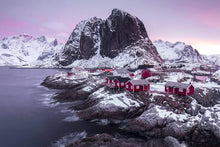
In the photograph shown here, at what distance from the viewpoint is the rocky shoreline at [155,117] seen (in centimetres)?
2497

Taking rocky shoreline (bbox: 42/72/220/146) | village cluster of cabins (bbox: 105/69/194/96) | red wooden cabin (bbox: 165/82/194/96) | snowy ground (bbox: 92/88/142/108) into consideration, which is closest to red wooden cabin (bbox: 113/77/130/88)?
village cluster of cabins (bbox: 105/69/194/96)

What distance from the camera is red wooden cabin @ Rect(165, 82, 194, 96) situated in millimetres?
37891

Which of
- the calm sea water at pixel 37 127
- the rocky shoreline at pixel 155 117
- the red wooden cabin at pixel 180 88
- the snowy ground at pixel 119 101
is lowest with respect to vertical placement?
the calm sea water at pixel 37 127

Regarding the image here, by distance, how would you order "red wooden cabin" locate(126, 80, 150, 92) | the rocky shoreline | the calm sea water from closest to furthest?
1. the rocky shoreline
2. the calm sea water
3. "red wooden cabin" locate(126, 80, 150, 92)

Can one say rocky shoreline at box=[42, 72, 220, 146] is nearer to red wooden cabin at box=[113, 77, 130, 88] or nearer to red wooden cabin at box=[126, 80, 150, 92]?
red wooden cabin at box=[126, 80, 150, 92]

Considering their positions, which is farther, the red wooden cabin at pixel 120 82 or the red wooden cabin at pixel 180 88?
the red wooden cabin at pixel 120 82

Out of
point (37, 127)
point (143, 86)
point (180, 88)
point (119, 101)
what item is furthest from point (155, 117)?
point (37, 127)

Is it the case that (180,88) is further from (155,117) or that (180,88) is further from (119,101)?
(119,101)

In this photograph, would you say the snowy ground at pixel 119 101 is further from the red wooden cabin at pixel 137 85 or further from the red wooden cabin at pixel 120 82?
the red wooden cabin at pixel 120 82

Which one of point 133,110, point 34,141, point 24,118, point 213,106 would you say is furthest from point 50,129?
point 213,106

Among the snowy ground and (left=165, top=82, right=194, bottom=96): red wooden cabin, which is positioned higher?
(left=165, top=82, right=194, bottom=96): red wooden cabin

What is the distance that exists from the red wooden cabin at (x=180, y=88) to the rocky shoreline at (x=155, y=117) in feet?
7.00

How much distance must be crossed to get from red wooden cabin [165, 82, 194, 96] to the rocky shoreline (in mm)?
2133

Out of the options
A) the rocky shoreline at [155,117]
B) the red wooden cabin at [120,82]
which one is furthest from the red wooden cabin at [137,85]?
the red wooden cabin at [120,82]
